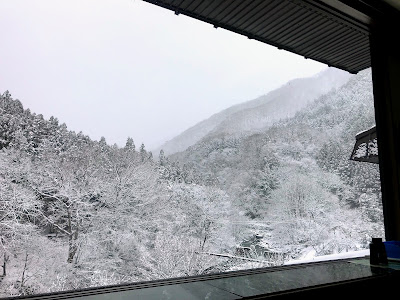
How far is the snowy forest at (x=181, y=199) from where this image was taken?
6633 mm

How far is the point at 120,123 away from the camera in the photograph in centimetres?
897

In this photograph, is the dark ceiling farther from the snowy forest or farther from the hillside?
the hillside

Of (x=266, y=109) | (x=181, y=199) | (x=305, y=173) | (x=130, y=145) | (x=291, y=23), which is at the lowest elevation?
(x=181, y=199)

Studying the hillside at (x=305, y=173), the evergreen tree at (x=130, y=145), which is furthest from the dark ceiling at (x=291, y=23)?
the hillside at (x=305, y=173)

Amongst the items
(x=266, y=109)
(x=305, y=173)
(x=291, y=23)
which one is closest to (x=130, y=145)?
(x=266, y=109)

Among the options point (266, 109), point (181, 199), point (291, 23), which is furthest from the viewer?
point (266, 109)

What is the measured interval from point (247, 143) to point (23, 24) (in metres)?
7.36

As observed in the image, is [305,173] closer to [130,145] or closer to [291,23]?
[130,145]

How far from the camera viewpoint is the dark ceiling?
1.72 meters

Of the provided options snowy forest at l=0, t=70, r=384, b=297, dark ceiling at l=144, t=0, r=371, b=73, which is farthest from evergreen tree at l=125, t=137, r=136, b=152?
dark ceiling at l=144, t=0, r=371, b=73

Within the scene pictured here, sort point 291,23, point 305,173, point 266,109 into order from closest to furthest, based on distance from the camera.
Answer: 1. point 291,23
2. point 305,173
3. point 266,109

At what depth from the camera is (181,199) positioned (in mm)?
9078

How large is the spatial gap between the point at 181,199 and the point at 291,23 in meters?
7.63

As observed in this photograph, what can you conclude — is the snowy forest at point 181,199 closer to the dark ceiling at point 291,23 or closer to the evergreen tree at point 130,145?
the evergreen tree at point 130,145
